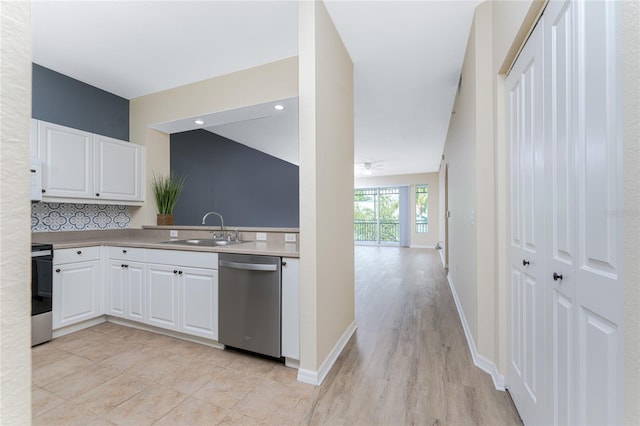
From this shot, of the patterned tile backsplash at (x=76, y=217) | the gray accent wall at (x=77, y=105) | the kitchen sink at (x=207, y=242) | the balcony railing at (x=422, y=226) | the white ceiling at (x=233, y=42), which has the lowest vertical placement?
the balcony railing at (x=422, y=226)

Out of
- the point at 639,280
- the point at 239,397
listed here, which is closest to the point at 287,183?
the point at 239,397

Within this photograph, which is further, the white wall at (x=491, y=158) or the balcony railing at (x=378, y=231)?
the balcony railing at (x=378, y=231)

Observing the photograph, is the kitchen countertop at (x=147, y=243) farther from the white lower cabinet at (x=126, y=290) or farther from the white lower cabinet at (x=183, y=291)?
the white lower cabinet at (x=126, y=290)

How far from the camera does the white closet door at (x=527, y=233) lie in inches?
53.3

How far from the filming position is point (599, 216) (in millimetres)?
936

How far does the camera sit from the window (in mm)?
9195

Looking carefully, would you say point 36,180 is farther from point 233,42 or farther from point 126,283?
point 233,42

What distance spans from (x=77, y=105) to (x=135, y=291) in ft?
6.94

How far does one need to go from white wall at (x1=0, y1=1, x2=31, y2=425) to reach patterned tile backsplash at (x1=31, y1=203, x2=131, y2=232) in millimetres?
3244

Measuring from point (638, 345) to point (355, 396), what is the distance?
1.42 m

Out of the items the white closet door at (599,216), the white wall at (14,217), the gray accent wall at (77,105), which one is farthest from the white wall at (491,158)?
the gray accent wall at (77,105)

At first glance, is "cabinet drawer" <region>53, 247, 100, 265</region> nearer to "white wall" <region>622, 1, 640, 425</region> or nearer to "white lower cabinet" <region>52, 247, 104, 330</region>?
"white lower cabinet" <region>52, 247, 104, 330</region>

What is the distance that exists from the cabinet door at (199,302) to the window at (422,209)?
8.05 m

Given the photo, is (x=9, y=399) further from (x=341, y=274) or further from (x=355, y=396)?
(x=341, y=274)
